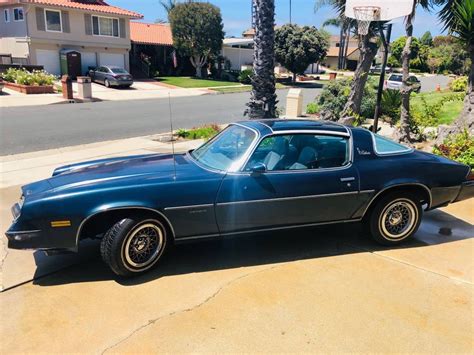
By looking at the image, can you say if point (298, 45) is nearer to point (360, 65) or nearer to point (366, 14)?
point (360, 65)

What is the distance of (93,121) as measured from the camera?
1546cm

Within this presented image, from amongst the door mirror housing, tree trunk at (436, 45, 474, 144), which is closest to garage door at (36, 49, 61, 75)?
tree trunk at (436, 45, 474, 144)

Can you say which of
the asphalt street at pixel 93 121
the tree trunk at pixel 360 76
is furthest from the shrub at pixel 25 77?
the tree trunk at pixel 360 76

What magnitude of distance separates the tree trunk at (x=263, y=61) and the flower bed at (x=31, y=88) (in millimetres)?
17256

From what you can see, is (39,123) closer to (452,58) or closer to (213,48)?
(213,48)

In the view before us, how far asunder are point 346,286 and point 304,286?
395 mm

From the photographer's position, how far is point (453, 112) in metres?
14.5

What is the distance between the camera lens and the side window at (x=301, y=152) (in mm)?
4344

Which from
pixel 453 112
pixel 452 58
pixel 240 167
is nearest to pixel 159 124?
pixel 453 112

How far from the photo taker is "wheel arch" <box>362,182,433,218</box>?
460cm

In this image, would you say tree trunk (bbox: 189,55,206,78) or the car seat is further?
tree trunk (bbox: 189,55,206,78)

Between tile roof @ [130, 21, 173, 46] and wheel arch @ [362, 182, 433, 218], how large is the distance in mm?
38647

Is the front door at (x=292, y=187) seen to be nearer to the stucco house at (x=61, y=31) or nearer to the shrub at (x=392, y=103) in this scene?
the shrub at (x=392, y=103)

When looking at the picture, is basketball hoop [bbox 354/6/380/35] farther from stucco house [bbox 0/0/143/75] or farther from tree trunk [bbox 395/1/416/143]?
stucco house [bbox 0/0/143/75]
